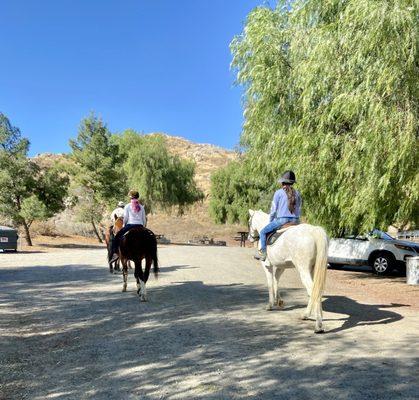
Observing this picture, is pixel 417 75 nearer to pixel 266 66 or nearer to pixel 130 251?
pixel 266 66

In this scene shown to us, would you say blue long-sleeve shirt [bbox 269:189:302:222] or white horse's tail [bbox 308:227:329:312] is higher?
blue long-sleeve shirt [bbox 269:189:302:222]

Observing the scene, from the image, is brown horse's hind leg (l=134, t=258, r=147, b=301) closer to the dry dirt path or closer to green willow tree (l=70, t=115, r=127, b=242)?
the dry dirt path

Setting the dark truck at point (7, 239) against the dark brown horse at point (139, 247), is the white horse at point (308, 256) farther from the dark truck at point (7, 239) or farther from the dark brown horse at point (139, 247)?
the dark truck at point (7, 239)

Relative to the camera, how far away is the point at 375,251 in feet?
57.1

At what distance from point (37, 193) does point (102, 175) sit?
6386 millimetres

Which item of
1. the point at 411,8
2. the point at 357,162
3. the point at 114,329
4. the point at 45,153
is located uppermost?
the point at 45,153

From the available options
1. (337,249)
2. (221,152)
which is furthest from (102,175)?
(221,152)

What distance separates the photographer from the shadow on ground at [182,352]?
179 inches

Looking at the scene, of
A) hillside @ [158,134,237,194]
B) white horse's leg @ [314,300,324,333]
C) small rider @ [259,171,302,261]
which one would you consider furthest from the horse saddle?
hillside @ [158,134,237,194]

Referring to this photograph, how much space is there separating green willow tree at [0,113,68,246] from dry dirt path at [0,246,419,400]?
21.8 meters

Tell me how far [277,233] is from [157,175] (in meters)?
38.6

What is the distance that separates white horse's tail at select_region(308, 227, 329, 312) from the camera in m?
6.93

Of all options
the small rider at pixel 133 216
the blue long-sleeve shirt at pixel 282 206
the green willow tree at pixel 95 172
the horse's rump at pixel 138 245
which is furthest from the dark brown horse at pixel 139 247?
the green willow tree at pixel 95 172

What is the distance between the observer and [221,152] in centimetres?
11288
